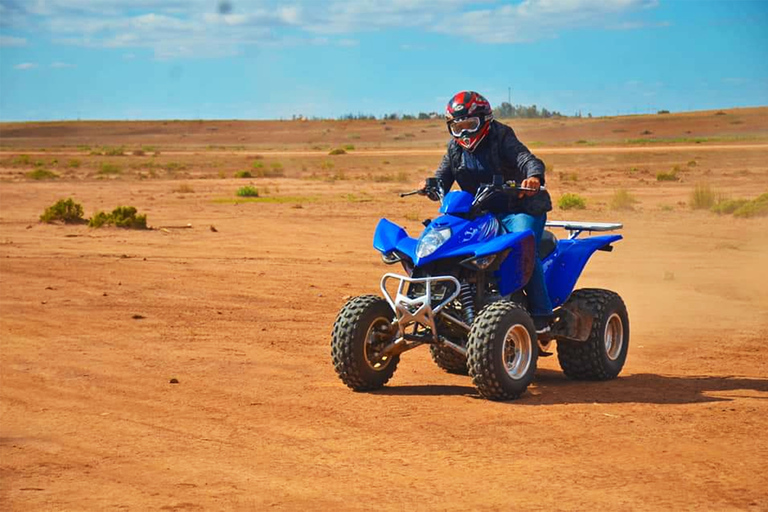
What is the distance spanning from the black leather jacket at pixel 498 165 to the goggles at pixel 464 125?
0.20 meters

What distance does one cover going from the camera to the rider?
8.96 metres

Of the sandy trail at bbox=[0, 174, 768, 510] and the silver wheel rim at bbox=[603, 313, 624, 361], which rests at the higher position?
the silver wheel rim at bbox=[603, 313, 624, 361]

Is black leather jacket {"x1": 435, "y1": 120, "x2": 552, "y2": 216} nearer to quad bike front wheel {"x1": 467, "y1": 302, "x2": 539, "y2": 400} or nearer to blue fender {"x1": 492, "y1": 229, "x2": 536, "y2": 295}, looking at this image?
blue fender {"x1": 492, "y1": 229, "x2": 536, "y2": 295}

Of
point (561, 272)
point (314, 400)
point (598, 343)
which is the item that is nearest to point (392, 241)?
point (314, 400)

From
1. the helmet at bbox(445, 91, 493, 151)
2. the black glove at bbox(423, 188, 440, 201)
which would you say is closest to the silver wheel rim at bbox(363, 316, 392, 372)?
the black glove at bbox(423, 188, 440, 201)

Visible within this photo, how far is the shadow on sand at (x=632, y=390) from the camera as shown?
8641mm

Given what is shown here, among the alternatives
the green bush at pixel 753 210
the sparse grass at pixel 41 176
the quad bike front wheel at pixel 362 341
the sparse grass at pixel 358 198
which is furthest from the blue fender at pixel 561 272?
the sparse grass at pixel 41 176

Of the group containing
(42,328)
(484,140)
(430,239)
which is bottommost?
(42,328)

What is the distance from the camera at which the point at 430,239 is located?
855 centimetres

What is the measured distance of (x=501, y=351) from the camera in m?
8.19

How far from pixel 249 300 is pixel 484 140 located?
19.8ft

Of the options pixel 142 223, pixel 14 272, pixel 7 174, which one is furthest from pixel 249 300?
pixel 7 174

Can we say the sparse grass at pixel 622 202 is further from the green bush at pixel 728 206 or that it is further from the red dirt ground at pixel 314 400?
the red dirt ground at pixel 314 400

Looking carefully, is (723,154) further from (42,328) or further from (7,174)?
(42,328)
